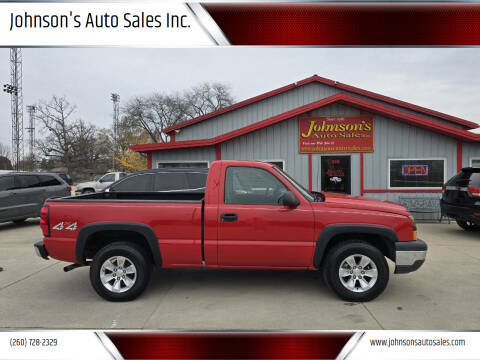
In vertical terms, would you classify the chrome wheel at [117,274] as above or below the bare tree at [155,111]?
below

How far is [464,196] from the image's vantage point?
25.7ft

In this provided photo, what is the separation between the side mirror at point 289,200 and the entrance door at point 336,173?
7268 mm

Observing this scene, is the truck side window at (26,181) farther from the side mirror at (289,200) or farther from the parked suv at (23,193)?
the side mirror at (289,200)

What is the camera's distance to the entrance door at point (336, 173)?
11.1 metres

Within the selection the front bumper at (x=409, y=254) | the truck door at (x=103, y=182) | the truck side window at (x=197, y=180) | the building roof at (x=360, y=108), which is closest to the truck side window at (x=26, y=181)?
the building roof at (x=360, y=108)

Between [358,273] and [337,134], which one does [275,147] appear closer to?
[337,134]

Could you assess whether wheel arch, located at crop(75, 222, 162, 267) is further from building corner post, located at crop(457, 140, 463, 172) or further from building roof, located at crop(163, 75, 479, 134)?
building roof, located at crop(163, 75, 479, 134)

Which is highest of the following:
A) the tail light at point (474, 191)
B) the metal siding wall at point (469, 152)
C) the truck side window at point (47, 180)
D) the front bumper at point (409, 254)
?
the metal siding wall at point (469, 152)

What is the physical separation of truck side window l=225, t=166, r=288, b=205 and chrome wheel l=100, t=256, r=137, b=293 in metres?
1.56

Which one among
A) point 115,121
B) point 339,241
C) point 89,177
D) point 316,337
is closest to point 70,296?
point 316,337

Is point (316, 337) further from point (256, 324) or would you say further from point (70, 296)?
point (70, 296)

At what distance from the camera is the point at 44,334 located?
331cm

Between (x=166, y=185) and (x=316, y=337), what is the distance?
238 inches

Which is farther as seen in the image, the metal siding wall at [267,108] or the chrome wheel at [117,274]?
the metal siding wall at [267,108]
